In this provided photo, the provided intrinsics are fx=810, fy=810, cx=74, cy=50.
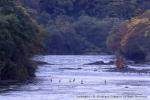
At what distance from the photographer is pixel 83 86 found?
246 ft

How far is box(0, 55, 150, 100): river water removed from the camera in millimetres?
62875

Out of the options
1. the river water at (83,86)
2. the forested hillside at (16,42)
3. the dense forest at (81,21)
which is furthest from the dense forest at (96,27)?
the river water at (83,86)

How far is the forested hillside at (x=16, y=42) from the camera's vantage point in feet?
258

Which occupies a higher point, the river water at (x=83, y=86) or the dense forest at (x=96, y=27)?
the dense forest at (x=96, y=27)

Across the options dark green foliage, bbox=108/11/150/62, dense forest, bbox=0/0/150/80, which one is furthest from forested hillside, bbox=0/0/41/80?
dark green foliage, bbox=108/11/150/62

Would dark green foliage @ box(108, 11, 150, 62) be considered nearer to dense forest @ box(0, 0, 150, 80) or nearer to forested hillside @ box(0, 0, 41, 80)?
dense forest @ box(0, 0, 150, 80)

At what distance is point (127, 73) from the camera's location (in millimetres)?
98250

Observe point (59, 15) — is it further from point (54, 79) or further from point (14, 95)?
point (14, 95)

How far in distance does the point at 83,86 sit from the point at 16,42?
1003 cm

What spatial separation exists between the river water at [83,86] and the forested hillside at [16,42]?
2119mm

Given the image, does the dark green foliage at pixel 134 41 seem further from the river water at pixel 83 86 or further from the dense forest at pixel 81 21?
the river water at pixel 83 86

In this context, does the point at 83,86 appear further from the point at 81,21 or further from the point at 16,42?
the point at 81,21

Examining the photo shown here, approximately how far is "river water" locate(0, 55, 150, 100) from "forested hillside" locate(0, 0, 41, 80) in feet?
6.95

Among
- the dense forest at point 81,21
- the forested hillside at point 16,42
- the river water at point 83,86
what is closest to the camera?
the river water at point 83,86
